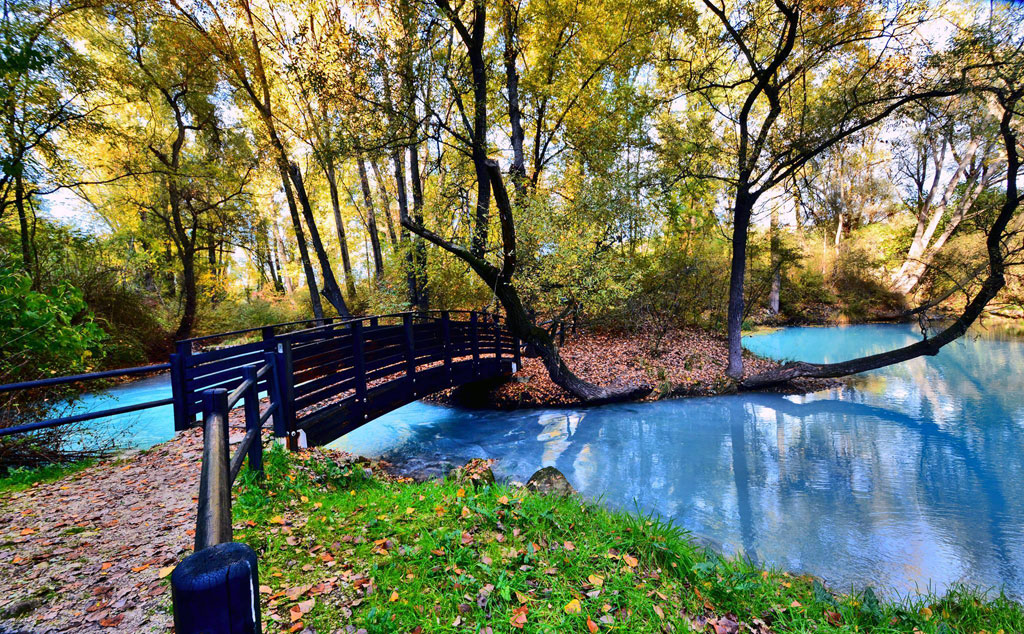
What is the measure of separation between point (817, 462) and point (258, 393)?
9032 mm

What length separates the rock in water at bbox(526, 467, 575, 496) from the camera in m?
5.12

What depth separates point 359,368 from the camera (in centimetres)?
667

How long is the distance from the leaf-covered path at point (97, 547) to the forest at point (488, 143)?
2366mm

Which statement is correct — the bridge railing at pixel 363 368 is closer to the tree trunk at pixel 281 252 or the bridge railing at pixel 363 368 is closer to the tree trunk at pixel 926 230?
the tree trunk at pixel 281 252

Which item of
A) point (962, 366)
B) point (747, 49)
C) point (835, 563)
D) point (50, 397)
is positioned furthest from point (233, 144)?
point (962, 366)

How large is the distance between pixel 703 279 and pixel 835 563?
45.0ft

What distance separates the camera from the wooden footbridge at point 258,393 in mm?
790

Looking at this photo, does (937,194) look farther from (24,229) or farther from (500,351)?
(24,229)

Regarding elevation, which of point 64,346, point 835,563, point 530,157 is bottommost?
→ point 835,563

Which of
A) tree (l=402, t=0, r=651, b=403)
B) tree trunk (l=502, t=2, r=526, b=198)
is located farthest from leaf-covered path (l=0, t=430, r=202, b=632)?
tree trunk (l=502, t=2, r=526, b=198)

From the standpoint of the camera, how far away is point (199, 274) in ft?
63.1

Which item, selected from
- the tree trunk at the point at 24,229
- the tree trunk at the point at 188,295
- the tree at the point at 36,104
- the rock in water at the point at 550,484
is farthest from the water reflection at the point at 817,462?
the tree trunk at the point at 188,295

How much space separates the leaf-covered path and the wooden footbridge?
69cm

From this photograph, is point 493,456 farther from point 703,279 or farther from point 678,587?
point 703,279
